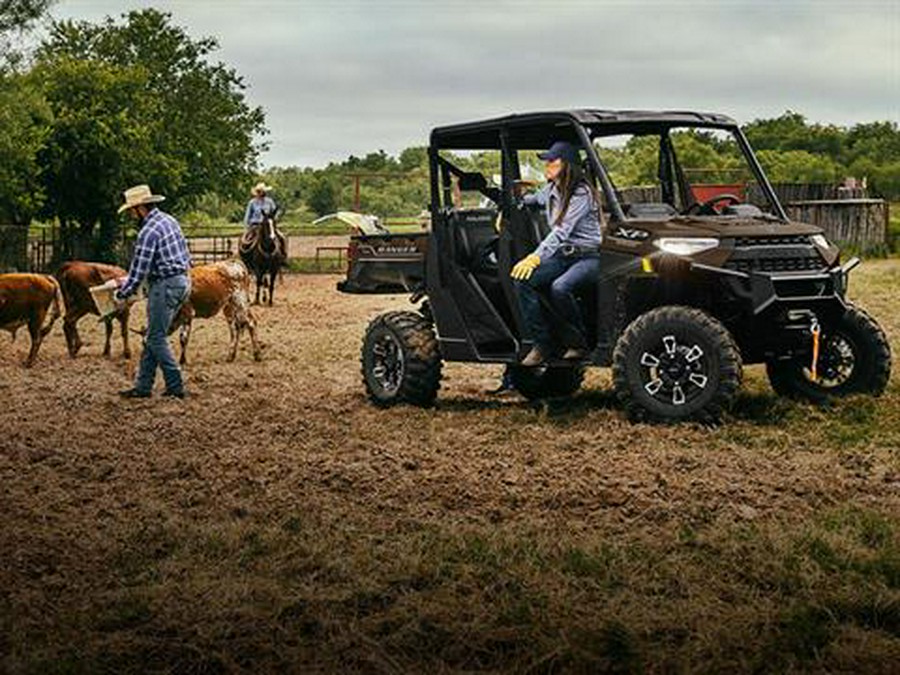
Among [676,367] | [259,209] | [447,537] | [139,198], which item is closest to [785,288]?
[676,367]

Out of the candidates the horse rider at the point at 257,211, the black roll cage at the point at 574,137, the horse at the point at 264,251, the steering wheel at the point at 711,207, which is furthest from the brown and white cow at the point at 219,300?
the horse rider at the point at 257,211

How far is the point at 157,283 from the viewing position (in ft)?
48.8

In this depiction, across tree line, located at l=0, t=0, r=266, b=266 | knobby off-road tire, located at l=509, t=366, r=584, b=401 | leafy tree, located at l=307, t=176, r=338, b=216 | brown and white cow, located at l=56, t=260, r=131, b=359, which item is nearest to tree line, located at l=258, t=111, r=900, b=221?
leafy tree, located at l=307, t=176, r=338, b=216

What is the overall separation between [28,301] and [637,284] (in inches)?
335

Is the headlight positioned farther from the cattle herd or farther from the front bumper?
the cattle herd

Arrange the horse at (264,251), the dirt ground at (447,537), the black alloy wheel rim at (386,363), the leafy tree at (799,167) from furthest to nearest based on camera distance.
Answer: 1. the leafy tree at (799,167)
2. the horse at (264,251)
3. the black alloy wheel rim at (386,363)
4. the dirt ground at (447,537)

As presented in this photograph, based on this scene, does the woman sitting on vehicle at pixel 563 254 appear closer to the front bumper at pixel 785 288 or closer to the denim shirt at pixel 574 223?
the denim shirt at pixel 574 223

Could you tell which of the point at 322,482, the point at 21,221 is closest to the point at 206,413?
the point at 322,482

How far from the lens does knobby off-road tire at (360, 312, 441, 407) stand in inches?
529

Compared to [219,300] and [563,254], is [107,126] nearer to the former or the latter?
[219,300]

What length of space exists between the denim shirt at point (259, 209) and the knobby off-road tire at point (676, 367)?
17.9 m

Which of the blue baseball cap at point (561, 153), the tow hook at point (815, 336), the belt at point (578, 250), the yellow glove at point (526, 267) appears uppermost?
the blue baseball cap at point (561, 153)

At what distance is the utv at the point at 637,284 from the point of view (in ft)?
38.1

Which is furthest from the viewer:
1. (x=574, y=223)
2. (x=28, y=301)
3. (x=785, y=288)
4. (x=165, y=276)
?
(x=28, y=301)
